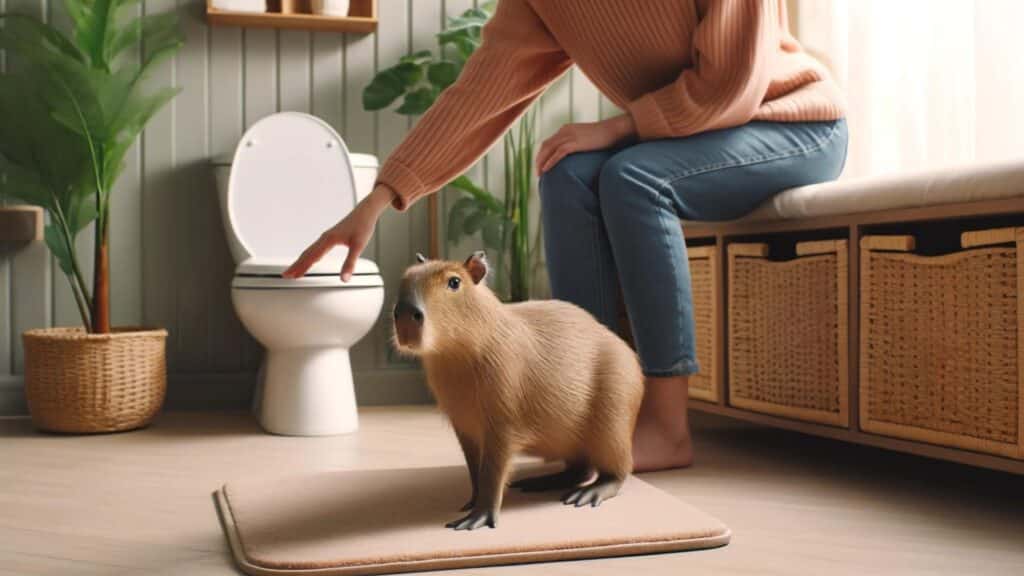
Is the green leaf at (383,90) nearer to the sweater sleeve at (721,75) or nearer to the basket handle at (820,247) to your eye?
the sweater sleeve at (721,75)

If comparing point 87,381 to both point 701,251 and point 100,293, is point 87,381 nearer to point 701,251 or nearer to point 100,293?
point 100,293

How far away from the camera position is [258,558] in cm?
127

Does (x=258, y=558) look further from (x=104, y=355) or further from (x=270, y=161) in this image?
(x=270, y=161)

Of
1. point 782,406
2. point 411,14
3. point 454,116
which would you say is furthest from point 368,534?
point 411,14

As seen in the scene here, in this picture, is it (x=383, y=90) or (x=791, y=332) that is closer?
(x=791, y=332)

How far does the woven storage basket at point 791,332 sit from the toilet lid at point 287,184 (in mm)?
1195

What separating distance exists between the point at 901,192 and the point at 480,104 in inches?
29.7

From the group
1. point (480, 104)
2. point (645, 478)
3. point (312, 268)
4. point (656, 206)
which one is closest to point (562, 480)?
point (645, 478)

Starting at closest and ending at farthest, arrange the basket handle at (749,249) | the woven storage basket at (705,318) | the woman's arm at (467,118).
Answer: the woman's arm at (467,118) < the basket handle at (749,249) < the woven storage basket at (705,318)

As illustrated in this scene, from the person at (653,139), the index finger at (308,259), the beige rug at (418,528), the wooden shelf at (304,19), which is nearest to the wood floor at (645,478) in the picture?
the beige rug at (418,528)

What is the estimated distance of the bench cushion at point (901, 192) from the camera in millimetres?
1561

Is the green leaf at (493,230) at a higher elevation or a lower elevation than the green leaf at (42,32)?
lower

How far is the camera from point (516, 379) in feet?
4.67

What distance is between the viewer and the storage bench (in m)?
1.62
